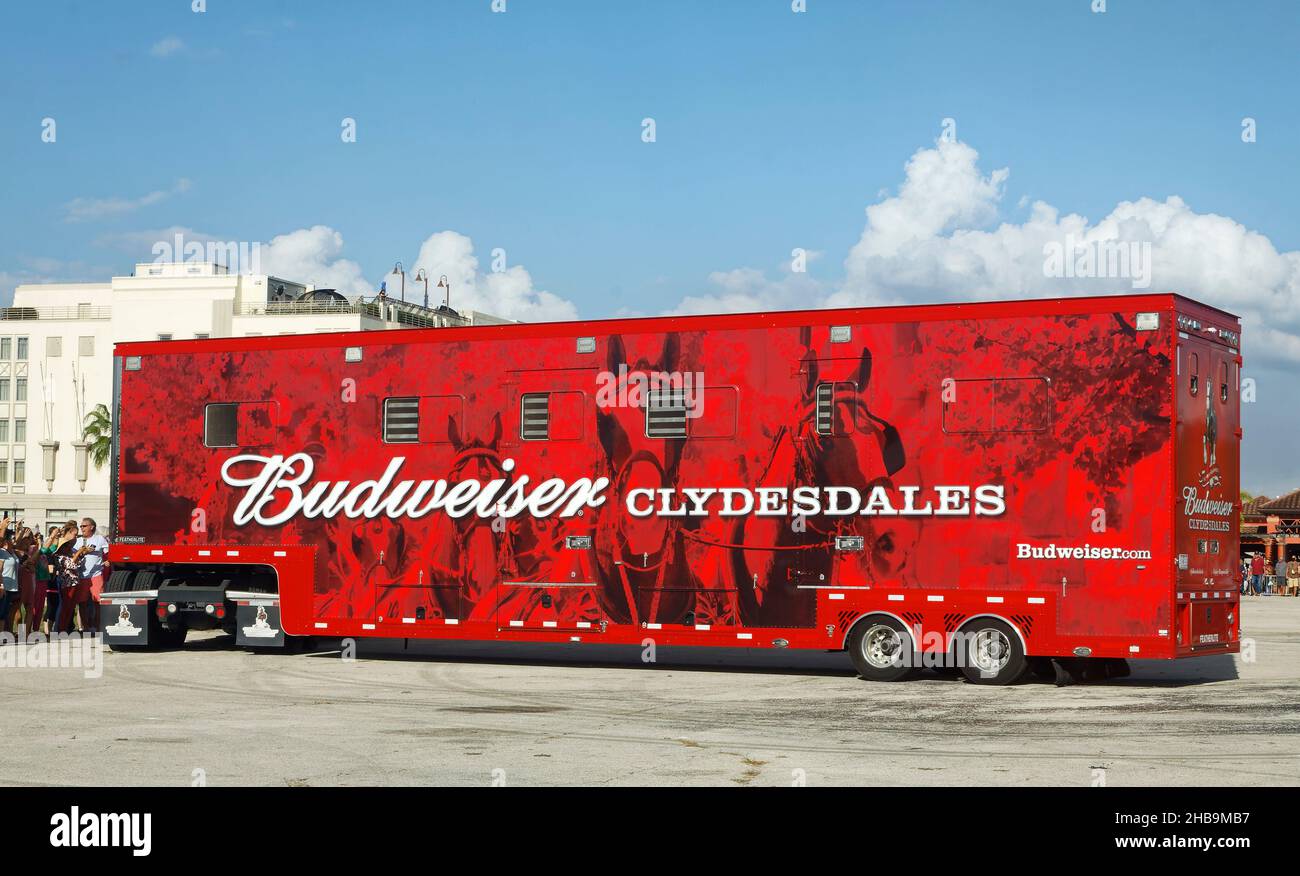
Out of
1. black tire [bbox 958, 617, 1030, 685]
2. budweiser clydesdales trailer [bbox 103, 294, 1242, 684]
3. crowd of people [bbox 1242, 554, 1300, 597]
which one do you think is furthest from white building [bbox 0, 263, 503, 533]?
black tire [bbox 958, 617, 1030, 685]

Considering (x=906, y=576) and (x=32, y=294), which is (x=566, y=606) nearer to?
(x=906, y=576)

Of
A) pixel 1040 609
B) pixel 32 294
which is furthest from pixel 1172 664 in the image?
pixel 32 294

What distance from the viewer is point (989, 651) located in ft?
57.4

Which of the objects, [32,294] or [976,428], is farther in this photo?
[32,294]

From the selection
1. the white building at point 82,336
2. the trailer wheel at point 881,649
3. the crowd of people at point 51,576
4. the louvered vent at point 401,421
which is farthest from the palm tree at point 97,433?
the trailer wheel at point 881,649

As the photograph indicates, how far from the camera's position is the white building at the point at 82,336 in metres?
91.5

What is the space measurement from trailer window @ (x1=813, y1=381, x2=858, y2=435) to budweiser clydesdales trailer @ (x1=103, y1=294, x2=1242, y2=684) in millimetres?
28

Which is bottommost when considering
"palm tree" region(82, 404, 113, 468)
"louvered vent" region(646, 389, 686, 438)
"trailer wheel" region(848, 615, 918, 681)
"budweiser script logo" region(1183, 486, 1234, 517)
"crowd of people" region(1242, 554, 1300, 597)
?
"crowd of people" region(1242, 554, 1300, 597)

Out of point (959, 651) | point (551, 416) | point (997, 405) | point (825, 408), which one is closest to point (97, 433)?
point (551, 416)

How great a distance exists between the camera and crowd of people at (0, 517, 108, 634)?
907 inches

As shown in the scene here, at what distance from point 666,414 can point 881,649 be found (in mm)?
3616

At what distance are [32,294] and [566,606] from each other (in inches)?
3572

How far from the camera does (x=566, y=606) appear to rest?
1927 cm

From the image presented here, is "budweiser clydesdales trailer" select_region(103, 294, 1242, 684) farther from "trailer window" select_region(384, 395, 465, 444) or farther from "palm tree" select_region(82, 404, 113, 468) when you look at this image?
"palm tree" select_region(82, 404, 113, 468)
